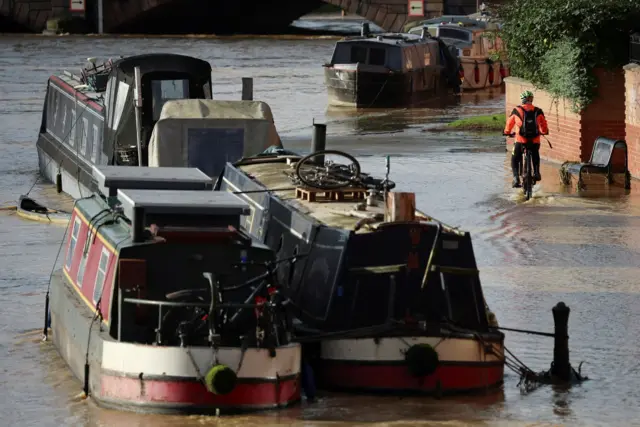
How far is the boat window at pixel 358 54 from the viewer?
48500 mm

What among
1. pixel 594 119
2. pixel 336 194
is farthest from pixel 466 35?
pixel 336 194

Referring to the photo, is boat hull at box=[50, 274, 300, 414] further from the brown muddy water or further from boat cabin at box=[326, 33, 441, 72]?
boat cabin at box=[326, 33, 441, 72]

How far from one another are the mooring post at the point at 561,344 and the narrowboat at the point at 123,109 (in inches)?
443

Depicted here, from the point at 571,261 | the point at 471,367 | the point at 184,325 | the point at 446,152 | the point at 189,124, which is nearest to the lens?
the point at 184,325

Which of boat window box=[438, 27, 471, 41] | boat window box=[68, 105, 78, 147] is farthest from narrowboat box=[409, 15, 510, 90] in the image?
boat window box=[68, 105, 78, 147]

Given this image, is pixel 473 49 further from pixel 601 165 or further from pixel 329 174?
pixel 329 174

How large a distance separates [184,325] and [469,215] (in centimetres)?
1166

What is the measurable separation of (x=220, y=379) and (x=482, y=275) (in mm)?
7318

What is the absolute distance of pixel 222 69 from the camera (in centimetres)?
6031

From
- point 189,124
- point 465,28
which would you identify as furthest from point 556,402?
point 465,28

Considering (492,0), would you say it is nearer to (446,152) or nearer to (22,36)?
(22,36)

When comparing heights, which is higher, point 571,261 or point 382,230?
point 382,230

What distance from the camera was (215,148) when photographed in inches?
898

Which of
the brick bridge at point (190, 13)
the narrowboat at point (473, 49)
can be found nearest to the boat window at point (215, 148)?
the narrowboat at point (473, 49)
